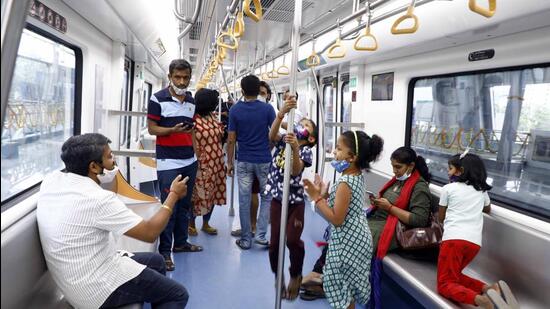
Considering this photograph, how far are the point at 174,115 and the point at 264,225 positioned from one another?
1438mm

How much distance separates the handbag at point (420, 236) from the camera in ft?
8.41

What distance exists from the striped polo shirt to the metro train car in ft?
0.04

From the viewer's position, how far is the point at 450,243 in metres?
2.21

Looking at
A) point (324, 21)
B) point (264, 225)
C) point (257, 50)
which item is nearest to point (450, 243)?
point (264, 225)

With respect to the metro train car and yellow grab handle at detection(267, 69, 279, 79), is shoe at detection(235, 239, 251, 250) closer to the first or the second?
the metro train car

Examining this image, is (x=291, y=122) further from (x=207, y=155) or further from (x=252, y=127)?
(x=207, y=155)

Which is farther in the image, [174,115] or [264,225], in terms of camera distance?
[264,225]

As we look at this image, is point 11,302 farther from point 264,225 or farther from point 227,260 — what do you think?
point 264,225

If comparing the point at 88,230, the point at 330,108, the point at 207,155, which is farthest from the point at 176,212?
the point at 330,108

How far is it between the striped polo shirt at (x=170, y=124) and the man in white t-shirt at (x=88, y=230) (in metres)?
1.14

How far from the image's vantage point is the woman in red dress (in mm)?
3389

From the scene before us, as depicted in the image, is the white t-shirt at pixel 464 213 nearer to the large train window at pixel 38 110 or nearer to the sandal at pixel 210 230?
the sandal at pixel 210 230

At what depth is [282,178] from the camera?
2760 millimetres

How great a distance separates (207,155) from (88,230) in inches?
76.9
